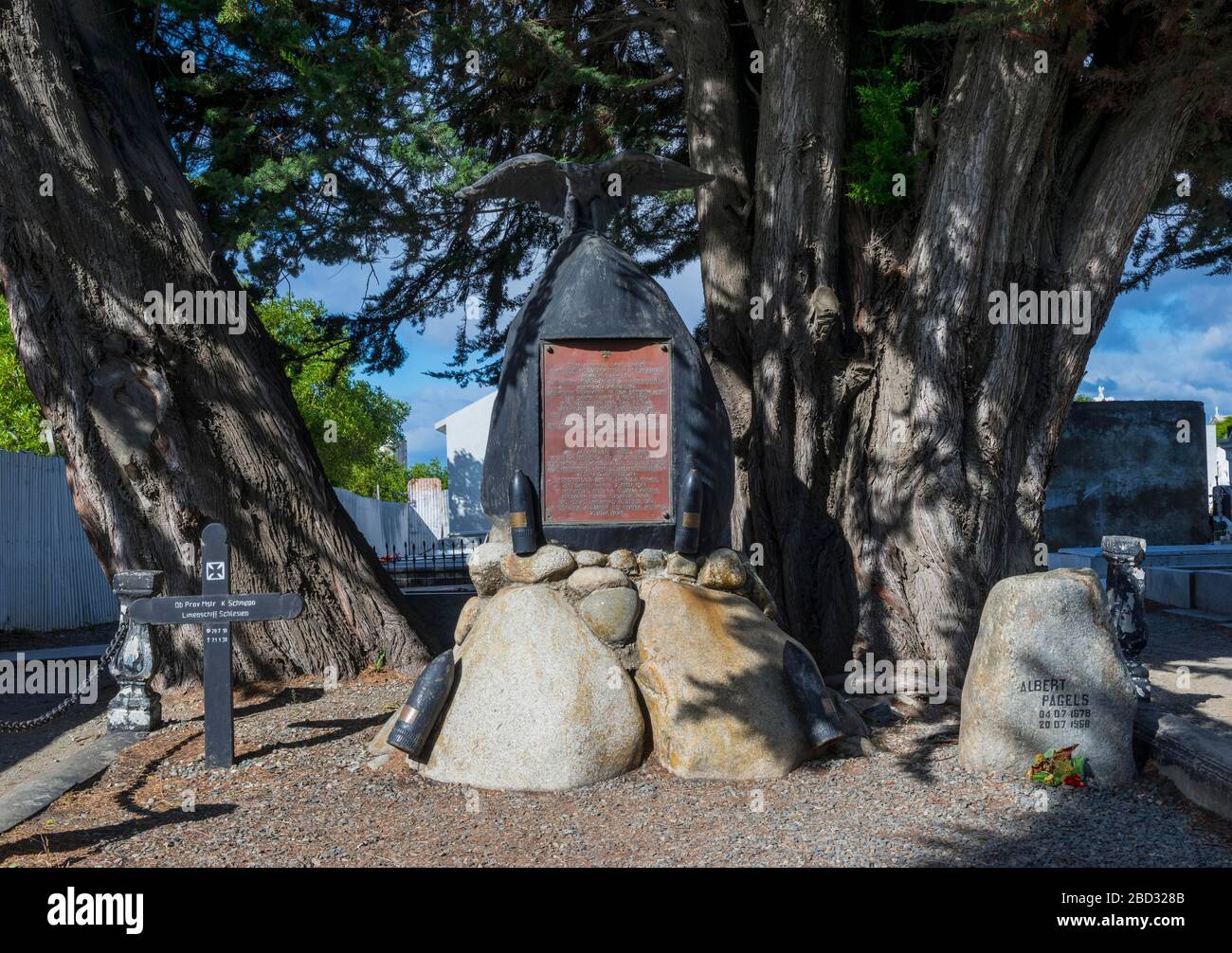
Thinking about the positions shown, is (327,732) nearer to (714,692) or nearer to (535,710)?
(535,710)

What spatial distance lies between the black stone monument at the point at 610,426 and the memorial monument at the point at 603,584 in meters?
0.01

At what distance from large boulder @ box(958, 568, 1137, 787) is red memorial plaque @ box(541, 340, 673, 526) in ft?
6.92

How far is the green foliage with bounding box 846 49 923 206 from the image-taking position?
7.94 m

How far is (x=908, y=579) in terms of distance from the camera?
7.65 metres

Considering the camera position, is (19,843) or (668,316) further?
(668,316)

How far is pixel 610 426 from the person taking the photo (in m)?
6.20

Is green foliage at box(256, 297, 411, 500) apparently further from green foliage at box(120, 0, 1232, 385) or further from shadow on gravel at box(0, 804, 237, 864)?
shadow on gravel at box(0, 804, 237, 864)

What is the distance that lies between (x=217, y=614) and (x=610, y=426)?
2708 millimetres

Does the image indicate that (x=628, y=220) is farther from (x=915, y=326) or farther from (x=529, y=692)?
(x=529, y=692)

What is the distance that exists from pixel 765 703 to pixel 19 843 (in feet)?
12.5

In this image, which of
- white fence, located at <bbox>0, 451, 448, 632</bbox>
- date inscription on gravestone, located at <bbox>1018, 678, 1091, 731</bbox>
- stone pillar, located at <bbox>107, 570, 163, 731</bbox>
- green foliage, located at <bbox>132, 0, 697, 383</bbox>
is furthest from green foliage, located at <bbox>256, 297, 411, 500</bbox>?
date inscription on gravestone, located at <bbox>1018, 678, 1091, 731</bbox>

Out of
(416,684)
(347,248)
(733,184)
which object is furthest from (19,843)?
(733,184)

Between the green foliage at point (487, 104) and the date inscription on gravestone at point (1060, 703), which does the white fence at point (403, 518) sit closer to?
the green foliage at point (487, 104)

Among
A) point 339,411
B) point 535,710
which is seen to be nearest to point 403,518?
point 339,411
